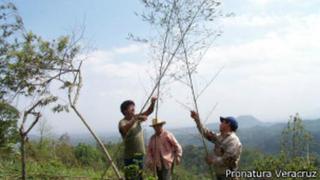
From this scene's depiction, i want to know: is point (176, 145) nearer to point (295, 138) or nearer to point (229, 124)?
point (229, 124)

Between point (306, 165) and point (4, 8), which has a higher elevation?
point (4, 8)

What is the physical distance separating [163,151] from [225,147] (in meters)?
1.32

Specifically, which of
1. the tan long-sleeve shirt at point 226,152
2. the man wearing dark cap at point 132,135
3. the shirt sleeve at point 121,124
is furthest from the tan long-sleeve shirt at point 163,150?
the tan long-sleeve shirt at point 226,152

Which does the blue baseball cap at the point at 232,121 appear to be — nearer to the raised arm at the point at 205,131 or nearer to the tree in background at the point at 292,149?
the raised arm at the point at 205,131

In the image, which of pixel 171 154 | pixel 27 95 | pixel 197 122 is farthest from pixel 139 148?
pixel 27 95

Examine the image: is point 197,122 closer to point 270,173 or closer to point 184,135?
point 184,135

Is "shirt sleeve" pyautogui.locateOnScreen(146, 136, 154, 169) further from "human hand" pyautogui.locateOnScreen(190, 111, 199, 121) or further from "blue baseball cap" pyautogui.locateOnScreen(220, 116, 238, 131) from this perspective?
"blue baseball cap" pyautogui.locateOnScreen(220, 116, 238, 131)

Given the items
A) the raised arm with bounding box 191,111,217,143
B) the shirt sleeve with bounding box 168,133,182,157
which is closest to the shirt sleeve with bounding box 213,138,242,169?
the raised arm with bounding box 191,111,217,143

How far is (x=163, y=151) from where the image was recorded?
25.4ft

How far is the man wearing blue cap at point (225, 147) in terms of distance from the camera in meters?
6.68

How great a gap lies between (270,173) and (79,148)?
17.9 metres

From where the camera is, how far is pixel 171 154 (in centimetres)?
783

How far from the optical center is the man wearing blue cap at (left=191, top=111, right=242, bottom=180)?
6.68 m

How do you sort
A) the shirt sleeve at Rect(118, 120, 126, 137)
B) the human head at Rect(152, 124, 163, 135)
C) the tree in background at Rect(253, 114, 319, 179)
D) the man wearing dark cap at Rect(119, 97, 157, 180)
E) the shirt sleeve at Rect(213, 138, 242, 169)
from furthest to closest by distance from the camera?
the tree in background at Rect(253, 114, 319, 179), the human head at Rect(152, 124, 163, 135), the man wearing dark cap at Rect(119, 97, 157, 180), the shirt sleeve at Rect(118, 120, 126, 137), the shirt sleeve at Rect(213, 138, 242, 169)
